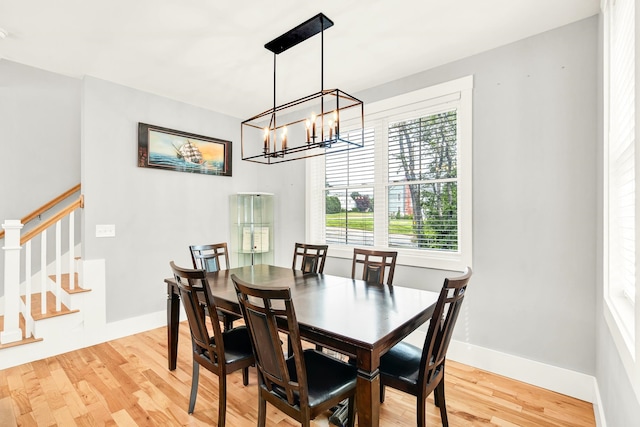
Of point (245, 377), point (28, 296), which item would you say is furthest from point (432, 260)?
point (28, 296)

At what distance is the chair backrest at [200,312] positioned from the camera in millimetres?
1798

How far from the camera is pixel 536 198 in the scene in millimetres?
2443

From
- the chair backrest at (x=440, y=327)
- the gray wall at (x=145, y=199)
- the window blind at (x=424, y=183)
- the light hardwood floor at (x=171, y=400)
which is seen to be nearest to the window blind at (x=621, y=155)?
the chair backrest at (x=440, y=327)

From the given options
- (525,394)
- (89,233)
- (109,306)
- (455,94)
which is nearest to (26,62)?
(89,233)

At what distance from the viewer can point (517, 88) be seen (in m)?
2.53

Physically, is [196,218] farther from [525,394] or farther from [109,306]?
[525,394]

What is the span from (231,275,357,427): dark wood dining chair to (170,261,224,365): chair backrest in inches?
13.2

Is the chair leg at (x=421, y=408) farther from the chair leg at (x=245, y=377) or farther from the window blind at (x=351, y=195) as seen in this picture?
the window blind at (x=351, y=195)

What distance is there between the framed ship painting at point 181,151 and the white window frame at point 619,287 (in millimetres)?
3902

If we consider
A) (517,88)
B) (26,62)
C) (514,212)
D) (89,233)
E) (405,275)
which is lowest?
(405,275)

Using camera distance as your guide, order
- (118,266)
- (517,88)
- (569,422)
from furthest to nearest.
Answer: (118,266), (517,88), (569,422)

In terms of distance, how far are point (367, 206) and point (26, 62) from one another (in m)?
3.62

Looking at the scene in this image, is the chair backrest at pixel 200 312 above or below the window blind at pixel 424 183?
below

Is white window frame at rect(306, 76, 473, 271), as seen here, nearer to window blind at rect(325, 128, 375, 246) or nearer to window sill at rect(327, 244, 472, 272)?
window sill at rect(327, 244, 472, 272)
